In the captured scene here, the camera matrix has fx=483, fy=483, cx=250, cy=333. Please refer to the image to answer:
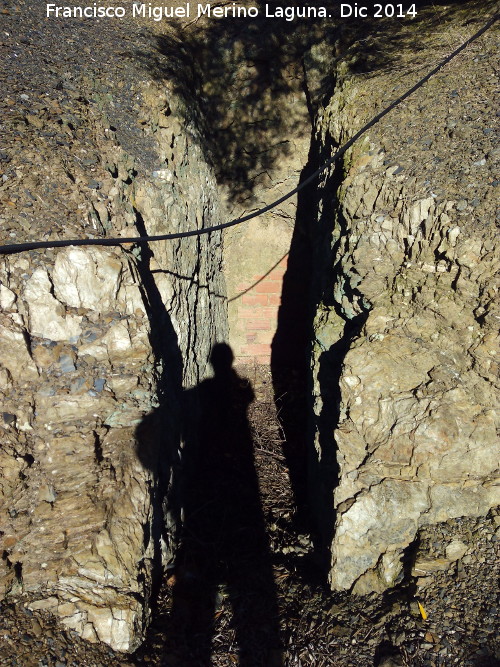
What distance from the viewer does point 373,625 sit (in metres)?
2.22

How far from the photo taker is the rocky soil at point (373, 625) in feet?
6.64

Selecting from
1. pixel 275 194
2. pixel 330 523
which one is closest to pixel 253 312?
pixel 275 194

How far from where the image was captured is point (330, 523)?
8.72 feet

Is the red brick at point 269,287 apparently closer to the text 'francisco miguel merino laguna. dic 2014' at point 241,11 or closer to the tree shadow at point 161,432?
the tree shadow at point 161,432

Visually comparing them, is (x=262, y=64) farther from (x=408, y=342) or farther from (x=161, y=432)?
(x=161, y=432)

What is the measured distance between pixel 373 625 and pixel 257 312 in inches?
133

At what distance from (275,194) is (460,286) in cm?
276

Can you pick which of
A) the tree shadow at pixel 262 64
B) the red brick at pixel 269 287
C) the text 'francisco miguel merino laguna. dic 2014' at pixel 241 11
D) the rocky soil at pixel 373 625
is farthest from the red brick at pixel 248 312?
the rocky soil at pixel 373 625

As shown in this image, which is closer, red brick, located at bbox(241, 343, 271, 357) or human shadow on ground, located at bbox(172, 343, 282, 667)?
human shadow on ground, located at bbox(172, 343, 282, 667)

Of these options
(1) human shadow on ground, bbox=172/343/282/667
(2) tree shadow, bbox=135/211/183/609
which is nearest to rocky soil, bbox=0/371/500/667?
(1) human shadow on ground, bbox=172/343/282/667

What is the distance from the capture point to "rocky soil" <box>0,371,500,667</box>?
2025 mm

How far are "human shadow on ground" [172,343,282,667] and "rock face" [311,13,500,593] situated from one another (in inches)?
18.8

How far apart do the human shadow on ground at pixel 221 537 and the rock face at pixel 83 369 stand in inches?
10.1

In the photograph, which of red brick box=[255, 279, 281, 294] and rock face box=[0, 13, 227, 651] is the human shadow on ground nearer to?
rock face box=[0, 13, 227, 651]
